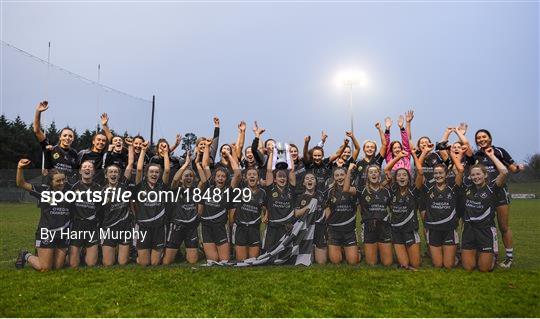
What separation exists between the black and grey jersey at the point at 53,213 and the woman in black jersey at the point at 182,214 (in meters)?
1.54

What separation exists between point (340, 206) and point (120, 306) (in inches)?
139

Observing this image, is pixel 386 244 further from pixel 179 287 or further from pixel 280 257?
pixel 179 287

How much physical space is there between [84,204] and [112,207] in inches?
16.3

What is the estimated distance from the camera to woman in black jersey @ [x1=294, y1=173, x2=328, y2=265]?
253 inches

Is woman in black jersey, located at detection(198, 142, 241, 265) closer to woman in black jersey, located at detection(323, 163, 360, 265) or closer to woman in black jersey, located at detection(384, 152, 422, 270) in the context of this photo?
woman in black jersey, located at detection(323, 163, 360, 265)

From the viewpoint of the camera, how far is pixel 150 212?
6.42m

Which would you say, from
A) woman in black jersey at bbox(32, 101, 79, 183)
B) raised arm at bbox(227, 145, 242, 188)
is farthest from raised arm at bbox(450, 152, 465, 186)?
woman in black jersey at bbox(32, 101, 79, 183)

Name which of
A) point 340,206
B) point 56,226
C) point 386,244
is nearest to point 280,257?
point 340,206

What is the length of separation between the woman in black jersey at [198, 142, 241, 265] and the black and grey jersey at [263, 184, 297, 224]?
0.64m

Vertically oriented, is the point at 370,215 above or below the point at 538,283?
above

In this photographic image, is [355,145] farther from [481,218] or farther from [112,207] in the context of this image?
[112,207]

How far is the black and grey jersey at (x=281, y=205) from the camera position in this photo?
21.1ft

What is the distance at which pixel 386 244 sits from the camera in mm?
6215

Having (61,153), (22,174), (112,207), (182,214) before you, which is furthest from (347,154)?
(22,174)
